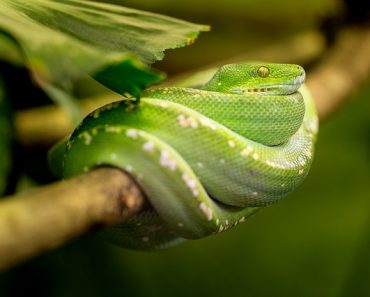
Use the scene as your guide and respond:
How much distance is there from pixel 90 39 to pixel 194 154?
333mm

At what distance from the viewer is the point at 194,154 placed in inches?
48.1

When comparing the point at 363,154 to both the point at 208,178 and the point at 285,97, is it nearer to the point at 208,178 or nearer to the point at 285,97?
the point at 285,97

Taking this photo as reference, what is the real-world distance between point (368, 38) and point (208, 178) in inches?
68.8

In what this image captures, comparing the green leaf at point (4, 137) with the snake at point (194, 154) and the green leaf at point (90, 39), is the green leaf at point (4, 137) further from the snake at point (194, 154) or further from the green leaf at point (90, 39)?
the green leaf at point (90, 39)

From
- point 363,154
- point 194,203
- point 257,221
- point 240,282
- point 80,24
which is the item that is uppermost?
point 80,24

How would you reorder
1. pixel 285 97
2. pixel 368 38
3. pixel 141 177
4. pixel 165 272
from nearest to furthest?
pixel 141 177 → pixel 285 97 → pixel 368 38 → pixel 165 272

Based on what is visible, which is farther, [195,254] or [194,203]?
[195,254]

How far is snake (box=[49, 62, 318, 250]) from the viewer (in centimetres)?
116

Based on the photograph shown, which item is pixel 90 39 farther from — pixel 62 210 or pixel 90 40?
pixel 62 210

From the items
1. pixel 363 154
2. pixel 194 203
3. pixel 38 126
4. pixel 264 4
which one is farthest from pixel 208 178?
pixel 264 4

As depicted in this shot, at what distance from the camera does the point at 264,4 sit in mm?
3865

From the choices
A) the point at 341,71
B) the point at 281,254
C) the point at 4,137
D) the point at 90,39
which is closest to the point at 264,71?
the point at 90,39

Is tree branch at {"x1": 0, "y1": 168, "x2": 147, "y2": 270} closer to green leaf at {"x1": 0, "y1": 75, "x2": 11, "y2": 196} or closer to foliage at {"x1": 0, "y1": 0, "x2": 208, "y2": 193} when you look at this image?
foliage at {"x1": 0, "y1": 0, "x2": 208, "y2": 193}

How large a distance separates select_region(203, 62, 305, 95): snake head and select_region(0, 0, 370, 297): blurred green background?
148 centimetres
